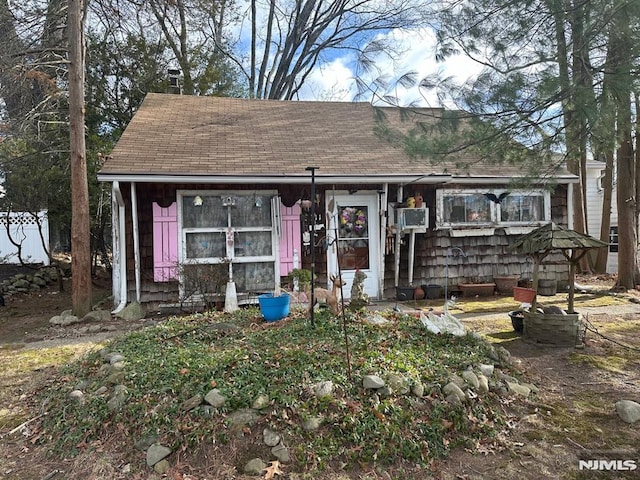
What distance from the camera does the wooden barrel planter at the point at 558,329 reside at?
4930mm

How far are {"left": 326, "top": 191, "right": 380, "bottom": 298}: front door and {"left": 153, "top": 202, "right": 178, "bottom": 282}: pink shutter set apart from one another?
270cm

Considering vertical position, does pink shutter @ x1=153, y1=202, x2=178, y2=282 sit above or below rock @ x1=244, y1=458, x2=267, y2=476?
above

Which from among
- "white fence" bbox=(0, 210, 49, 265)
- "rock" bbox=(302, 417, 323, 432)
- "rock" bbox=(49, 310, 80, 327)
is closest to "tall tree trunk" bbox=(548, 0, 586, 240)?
"rock" bbox=(302, 417, 323, 432)

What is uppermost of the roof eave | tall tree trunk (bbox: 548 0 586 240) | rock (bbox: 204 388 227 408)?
tall tree trunk (bbox: 548 0 586 240)

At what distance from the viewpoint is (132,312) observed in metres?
6.86

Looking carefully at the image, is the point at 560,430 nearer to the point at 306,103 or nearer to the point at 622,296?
the point at 622,296

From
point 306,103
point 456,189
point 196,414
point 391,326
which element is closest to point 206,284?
point 391,326

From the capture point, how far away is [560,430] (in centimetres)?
309

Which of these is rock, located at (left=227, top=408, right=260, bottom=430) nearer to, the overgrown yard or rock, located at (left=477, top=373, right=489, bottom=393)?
the overgrown yard

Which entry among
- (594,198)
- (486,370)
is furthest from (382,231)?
(594,198)

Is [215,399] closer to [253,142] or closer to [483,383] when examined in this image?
[483,383]

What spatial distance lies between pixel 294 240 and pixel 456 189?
10.8ft

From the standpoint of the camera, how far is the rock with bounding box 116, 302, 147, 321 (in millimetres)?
6795

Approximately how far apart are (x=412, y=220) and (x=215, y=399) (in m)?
5.50
